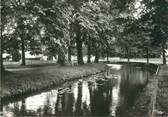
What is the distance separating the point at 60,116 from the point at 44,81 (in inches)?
487

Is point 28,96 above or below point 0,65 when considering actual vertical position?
below

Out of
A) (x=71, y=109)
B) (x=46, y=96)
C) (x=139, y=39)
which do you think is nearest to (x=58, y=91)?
(x=46, y=96)

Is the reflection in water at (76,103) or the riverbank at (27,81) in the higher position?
the riverbank at (27,81)

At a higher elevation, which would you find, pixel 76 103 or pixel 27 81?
pixel 27 81

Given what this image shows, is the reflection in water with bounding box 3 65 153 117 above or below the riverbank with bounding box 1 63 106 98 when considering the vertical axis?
below

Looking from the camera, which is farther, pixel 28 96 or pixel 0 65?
pixel 0 65

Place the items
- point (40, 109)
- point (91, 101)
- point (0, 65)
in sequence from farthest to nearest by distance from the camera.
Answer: point (0, 65) < point (91, 101) < point (40, 109)

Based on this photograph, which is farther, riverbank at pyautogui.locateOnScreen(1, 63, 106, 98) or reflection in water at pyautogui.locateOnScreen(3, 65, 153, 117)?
riverbank at pyautogui.locateOnScreen(1, 63, 106, 98)

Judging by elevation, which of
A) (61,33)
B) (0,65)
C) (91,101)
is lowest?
(91,101)

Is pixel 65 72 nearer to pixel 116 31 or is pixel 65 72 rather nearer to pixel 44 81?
pixel 44 81

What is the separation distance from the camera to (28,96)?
71.9ft

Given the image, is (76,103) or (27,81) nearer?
(76,103)

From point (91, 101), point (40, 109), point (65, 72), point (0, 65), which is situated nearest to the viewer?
point (40, 109)

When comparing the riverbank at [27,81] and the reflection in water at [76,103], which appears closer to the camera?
the reflection in water at [76,103]
